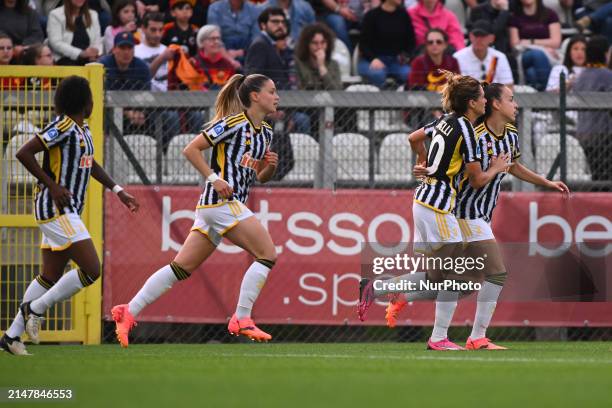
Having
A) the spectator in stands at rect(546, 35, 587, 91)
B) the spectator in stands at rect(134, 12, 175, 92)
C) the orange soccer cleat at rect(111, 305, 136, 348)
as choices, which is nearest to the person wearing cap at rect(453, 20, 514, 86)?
the spectator in stands at rect(546, 35, 587, 91)

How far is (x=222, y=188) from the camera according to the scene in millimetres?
10234

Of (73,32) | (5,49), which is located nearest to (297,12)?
(73,32)

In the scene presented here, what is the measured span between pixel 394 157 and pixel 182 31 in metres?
4.17

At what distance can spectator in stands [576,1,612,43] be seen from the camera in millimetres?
17828

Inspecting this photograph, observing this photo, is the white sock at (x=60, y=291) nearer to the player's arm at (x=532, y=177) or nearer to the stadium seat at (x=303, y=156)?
the stadium seat at (x=303, y=156)

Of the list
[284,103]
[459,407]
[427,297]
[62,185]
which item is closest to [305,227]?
[284,103]

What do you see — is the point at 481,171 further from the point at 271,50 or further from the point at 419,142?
the point at 271,50

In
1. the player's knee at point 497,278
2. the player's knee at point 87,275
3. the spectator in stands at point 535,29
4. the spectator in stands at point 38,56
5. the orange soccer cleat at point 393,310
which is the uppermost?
the spectator in stands at point 535,29

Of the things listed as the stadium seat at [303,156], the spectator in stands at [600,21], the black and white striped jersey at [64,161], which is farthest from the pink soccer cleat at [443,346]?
the spectator in stands at [600,21]

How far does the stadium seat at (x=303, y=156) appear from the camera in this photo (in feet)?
42.5

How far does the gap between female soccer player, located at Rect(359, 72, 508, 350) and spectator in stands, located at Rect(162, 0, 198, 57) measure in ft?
20.1

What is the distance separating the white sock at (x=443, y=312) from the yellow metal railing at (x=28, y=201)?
3531 millimetres

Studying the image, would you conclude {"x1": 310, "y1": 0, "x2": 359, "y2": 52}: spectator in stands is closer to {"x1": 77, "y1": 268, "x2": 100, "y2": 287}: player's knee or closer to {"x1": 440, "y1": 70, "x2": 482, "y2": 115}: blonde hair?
{"x1": 440, "y1": 70, "x2": 482, "y2": 115}: blonde hair

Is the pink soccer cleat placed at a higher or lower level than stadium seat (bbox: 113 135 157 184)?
lower
